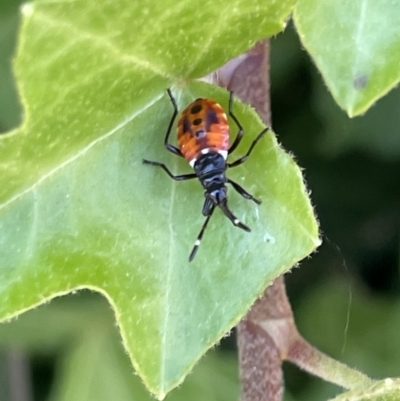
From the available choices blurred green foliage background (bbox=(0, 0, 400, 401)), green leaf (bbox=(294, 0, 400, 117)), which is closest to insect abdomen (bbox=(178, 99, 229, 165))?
green leaf (bbox=(294, 0, 400, 117))

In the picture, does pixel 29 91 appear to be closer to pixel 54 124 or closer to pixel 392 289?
pixel 54 124

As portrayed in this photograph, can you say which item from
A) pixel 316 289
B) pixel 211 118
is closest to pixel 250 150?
pixel 211 118

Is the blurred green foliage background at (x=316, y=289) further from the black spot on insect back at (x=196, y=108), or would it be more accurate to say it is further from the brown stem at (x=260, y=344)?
the black spot on insect back at (x=196, y=108)

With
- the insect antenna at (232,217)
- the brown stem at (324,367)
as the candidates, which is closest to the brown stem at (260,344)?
the brown stem at (324,367)

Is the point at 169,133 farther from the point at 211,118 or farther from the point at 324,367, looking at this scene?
the point at 324,367

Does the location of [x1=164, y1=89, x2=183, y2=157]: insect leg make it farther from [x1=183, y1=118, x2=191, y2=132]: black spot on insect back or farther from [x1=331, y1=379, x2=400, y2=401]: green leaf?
[x1=331, y1=379, x2=400, y2=401]: green leaf

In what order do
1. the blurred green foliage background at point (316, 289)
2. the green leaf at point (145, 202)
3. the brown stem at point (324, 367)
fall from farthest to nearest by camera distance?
the blurred green foliage background at point (316, 289) → the brown stem at point (324, 367) → the green leaf at point (145, 202)
